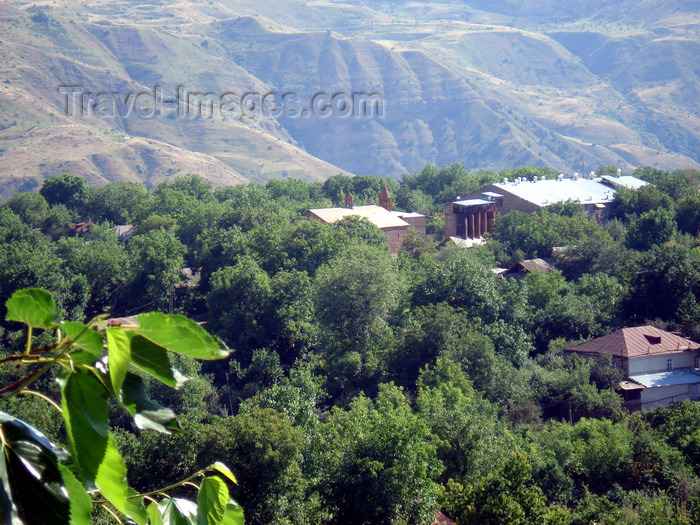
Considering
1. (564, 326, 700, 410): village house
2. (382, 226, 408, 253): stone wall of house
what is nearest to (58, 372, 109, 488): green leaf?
(564, 326, 700, 410): village house

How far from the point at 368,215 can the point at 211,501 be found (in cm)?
5477

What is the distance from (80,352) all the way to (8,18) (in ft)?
628

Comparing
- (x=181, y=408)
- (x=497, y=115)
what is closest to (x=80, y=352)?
(x=181, y=408)

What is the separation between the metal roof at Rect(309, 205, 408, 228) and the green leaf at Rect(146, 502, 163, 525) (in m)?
48.2

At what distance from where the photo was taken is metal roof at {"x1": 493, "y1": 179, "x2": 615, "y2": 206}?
62344 mm

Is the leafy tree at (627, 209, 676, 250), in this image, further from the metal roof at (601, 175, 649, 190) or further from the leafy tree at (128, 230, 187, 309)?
the leafy tree at (128, 230, 187, 309)

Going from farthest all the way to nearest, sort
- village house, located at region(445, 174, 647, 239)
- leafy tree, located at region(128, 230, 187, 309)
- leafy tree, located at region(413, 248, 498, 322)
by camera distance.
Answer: village house, located at region(445, 174, 647, 239)
leafy tree, located at region(128, 230, 187, 309)
leafy tree, located at region(413, 248, 498, 322)

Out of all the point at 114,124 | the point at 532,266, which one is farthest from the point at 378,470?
the point at 114,124

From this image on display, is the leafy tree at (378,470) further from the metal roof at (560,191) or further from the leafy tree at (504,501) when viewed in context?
the metal roof at (560,191)

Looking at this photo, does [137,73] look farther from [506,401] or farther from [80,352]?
[80,352]

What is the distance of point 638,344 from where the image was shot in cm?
2919

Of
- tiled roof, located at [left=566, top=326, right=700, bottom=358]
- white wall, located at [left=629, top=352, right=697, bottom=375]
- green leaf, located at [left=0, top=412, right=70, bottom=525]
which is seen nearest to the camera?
green leaf, located at [left=0, top=412, right=70, bottom=525]

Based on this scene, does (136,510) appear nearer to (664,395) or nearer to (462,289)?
(664,395)

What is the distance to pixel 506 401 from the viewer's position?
25.5 m
